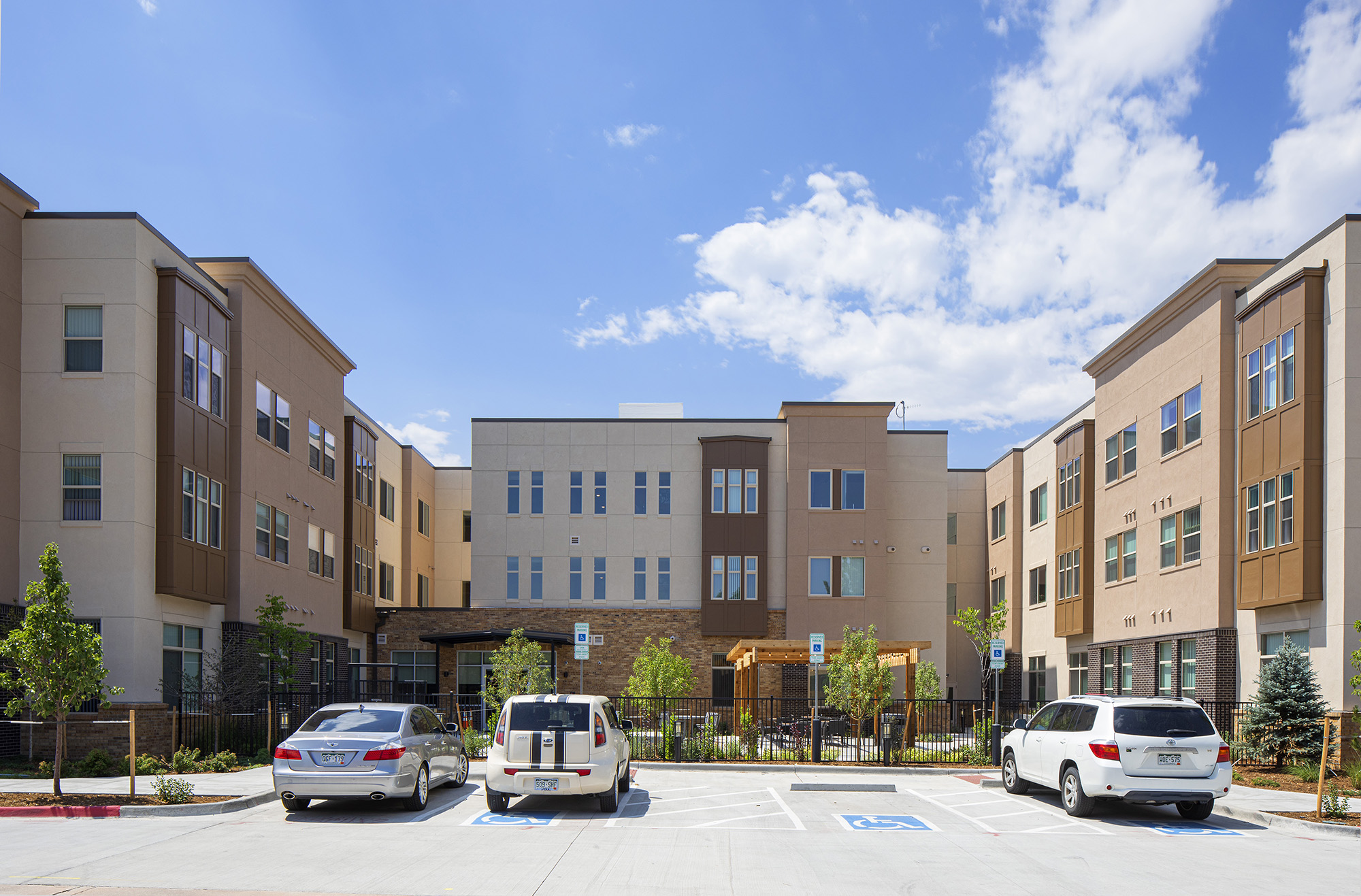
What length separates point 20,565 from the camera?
2414 centimetres

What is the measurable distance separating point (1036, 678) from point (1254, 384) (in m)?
20.4

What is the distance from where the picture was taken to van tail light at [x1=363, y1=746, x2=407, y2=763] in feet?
50.5

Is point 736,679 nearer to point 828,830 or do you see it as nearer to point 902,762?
point 902,762

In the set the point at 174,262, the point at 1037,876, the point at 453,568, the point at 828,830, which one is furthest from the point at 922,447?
the point at 1037,876

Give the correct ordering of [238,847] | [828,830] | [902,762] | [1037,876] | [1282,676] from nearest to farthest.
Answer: [1037,876] → [238,847] → [828,830] → [1282,676] → [902,762]

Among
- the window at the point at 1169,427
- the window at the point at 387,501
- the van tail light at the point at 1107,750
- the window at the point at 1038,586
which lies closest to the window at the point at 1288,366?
the window at the point at 1169,427

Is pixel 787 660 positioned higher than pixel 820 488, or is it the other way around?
pixel 820 488

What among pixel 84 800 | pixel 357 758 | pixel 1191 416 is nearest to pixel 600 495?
pixel 1191 416

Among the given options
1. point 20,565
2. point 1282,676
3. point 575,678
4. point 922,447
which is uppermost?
point 922,447

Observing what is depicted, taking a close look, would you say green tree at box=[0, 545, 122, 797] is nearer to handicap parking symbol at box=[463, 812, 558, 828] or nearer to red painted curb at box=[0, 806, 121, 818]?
red painted curb at box=[0, 806, 121, 818]

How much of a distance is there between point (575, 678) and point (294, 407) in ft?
52.9

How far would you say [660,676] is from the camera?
34000 millimetres

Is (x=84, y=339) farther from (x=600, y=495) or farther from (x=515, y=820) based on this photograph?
(x=600, y=495)

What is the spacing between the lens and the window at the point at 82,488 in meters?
24.5
